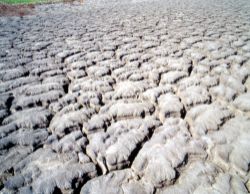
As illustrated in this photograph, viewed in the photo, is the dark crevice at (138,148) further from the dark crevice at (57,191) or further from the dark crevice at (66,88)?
the dark crevice at (66,88)

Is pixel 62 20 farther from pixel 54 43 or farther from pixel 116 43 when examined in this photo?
pixel 116 43

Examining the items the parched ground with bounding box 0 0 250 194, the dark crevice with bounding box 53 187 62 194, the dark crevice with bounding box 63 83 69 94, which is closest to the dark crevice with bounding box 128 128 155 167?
the parched ground with bounding box 0 0 250 194

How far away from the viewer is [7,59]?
333 cm

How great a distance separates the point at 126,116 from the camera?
2.12 metres

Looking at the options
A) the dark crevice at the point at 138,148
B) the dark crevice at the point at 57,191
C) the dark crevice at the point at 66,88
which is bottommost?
the dark crevice at the point at 57,191

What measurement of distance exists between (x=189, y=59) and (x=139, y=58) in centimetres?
71

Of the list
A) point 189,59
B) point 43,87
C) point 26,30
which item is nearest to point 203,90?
point 189,59

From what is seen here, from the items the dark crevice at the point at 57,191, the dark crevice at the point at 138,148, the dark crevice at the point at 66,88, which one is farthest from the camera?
the dark crevice at the point at 66,88

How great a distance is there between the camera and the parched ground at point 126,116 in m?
1.50

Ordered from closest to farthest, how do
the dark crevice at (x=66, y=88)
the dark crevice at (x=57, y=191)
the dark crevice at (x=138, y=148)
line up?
the dark crevice at (x=57, y=191)
the dark crevice at (x=138, y=148)
the dark crevice at (x=66, y=88)

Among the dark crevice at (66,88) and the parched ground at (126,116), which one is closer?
the parched ground at (126,116)

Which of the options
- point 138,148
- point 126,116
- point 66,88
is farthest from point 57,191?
→ point 66,88

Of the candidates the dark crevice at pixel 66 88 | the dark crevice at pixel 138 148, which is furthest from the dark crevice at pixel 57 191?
the dark crevice at pixel 66 88

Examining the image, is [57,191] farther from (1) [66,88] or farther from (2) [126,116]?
(1) [66,88]
